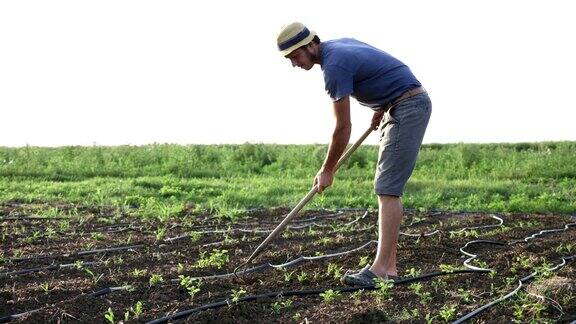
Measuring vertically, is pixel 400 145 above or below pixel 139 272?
above

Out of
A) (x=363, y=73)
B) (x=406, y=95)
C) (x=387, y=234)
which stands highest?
(x=363, y=73)

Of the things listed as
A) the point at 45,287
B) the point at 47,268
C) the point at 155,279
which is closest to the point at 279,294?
the point at 155,279

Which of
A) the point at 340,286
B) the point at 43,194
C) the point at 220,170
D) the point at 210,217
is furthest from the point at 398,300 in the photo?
the point at 220,170

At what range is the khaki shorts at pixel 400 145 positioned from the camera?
16.7ft

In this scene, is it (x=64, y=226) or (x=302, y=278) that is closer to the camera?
(x=302, y=278)

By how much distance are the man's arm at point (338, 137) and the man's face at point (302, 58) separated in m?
0.36

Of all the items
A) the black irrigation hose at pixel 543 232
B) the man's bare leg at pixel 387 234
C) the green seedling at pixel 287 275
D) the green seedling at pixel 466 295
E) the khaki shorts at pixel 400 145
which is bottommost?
the green seedling at pixel 466 295

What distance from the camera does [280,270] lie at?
558cm

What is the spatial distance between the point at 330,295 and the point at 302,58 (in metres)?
→ 1.46

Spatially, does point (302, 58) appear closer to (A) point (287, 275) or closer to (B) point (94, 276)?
(A) point (287, 275)

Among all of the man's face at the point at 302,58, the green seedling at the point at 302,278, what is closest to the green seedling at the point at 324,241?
the green seedling at the point at 302,278

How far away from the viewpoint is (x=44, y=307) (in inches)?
181

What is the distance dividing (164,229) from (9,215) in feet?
7.37

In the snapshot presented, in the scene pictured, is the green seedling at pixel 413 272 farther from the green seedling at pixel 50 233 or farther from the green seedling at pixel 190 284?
the green seedling at pixel 50 233
